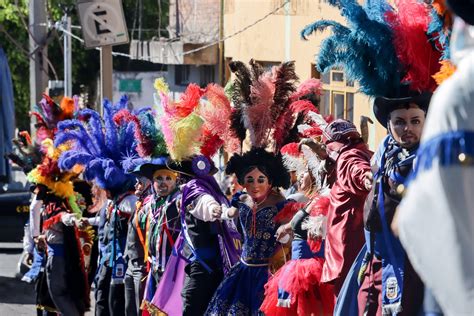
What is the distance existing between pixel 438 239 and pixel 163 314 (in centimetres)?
615

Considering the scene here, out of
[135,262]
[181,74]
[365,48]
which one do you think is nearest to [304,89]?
[365,48]

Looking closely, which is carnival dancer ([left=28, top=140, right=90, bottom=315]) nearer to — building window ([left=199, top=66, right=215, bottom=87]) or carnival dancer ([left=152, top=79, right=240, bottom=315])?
carnival dancer ([left=152, top=79, right=240, bottom=315])

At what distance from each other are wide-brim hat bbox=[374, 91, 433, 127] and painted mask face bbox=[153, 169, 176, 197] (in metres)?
3.27

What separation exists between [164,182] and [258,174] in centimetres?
154

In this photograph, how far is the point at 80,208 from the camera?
35.6ft

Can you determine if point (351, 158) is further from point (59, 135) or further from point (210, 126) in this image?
point (59, 135)

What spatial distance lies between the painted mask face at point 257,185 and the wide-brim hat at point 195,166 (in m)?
0.93

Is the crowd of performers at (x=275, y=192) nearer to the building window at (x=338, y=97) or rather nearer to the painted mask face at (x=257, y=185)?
the painted mask face at (x=257, y=185)

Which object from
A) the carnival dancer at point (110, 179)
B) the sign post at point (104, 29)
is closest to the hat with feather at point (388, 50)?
the carnival dancer at point (110, 179)

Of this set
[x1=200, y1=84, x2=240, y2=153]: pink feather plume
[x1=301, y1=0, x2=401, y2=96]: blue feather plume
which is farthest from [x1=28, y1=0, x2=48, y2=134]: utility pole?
[x1=301, y1=0, x2=401, y2=96]: blue feather plume

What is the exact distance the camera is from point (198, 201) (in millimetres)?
8023

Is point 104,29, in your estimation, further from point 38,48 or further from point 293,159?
point 38,48

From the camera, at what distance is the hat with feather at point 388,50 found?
551cm

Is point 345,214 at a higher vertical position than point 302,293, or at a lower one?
higher
